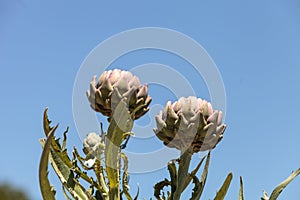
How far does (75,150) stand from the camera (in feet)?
6.48

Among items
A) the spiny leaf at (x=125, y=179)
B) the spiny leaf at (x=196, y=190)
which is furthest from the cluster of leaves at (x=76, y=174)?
the spiny leaf at (x=196, y=190)

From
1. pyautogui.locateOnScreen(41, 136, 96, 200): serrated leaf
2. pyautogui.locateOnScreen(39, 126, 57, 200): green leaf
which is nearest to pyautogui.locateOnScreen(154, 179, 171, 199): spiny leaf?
pyautogui.locateOnScreen(41, 136, 96, 200): serrated leaf

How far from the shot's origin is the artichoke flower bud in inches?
78.2

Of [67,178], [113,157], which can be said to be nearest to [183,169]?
[113,157]

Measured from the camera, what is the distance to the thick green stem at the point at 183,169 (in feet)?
6.38

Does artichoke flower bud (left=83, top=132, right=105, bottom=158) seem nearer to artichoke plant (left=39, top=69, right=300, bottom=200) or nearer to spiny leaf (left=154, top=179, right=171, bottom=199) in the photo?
artichoke plant (left=39, top=69, right=300, bottom=200)

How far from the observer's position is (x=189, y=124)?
1944mm

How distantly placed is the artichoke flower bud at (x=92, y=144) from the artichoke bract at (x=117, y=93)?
116 mm

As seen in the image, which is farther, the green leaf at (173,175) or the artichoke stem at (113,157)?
the green leaf at (173,175)

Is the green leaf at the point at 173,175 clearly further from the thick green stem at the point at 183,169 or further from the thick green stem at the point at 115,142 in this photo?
the thick green stem at the point at 115,142

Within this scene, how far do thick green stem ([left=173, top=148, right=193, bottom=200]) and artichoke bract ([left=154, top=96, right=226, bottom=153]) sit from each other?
0.08ft

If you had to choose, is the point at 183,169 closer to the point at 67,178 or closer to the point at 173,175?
the point at 173,175

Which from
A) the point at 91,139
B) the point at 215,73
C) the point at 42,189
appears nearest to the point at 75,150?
the point at 91,139

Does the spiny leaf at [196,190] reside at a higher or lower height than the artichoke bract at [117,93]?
lower
